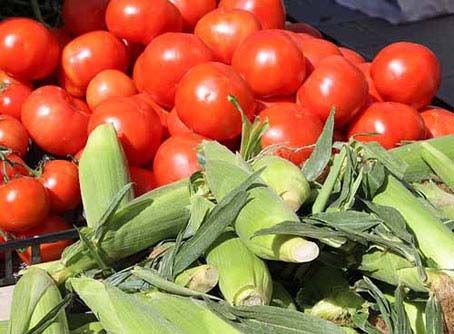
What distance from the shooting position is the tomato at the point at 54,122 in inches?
56.1

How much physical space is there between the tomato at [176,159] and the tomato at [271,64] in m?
0.16

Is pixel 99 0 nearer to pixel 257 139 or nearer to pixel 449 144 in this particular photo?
pixel 257 139

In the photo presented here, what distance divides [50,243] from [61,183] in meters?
0.14

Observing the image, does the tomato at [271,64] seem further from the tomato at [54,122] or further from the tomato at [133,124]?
the tomato at [54,122]

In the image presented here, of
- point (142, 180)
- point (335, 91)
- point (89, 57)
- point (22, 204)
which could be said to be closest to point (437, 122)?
point (335, 91)

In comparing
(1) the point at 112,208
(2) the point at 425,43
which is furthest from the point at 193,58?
(2) the point at 425,43

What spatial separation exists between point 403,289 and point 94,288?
0.39 m

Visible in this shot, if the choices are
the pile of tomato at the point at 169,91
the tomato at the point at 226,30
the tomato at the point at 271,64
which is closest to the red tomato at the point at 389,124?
the pile of tomato at the point at 169,91

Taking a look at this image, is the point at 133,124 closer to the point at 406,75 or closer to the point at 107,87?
the point at 107,87

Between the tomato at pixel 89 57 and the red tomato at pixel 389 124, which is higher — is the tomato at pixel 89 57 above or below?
above

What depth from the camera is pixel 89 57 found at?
4.98 feet

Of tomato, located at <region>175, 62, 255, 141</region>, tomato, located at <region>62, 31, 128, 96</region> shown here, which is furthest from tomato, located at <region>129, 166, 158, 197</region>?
tomato, located at <region>62, 31, 128, 96</region>

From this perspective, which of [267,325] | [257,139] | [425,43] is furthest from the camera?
[425,43]

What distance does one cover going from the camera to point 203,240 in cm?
98
